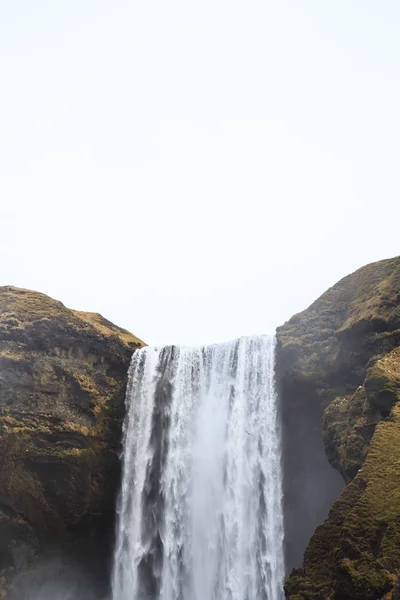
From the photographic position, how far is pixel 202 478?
29359 mm

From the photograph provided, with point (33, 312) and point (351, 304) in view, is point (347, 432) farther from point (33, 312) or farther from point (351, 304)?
point (33, 312)

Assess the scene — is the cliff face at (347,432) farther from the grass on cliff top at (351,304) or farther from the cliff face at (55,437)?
the cliff face at (55,437)

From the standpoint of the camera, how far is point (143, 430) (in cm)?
3184

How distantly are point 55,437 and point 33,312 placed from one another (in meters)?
8.64

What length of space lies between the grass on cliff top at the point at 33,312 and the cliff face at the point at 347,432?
1285 cm

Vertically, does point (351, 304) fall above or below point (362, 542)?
above

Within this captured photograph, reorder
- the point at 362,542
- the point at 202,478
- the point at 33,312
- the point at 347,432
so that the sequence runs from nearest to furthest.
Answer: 1. the point at 362,542
2. the point at 347,432
3. the point at 202,478
4. the point at 33,312

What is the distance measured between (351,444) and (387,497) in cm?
548

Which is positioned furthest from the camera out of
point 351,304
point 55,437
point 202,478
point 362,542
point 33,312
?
point 33,312

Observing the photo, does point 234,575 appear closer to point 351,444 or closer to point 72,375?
point 351,444

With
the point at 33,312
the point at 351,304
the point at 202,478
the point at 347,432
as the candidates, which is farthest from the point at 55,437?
the point at 351,304

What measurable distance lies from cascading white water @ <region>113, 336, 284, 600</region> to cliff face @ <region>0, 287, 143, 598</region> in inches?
55.1

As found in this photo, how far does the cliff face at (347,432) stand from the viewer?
12359mm

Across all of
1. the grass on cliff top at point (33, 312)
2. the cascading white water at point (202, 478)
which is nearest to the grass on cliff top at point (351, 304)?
the cascading white water at point (202, 478)
